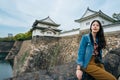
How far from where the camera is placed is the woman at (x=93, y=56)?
6.63 feet

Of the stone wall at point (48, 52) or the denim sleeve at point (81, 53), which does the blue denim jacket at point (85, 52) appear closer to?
the denim sleeve at point (81, 53)

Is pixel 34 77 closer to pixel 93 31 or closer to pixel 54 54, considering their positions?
pixel 93 31

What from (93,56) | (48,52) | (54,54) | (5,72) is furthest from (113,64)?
(5,72)

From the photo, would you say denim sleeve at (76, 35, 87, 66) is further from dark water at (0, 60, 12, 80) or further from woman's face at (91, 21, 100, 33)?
dark water at (0, 60, 12, 80)

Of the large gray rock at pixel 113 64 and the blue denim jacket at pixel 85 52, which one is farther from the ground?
the blue denim jacket at pixel 85 52

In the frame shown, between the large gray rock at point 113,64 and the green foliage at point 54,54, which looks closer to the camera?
the large gray rock at point 113,64

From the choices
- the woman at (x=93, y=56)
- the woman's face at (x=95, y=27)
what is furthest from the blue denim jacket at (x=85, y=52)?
the woman's face at (x=95, y=27)

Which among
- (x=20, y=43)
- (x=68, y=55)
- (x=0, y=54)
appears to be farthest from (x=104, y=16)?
(x=0, y=54)

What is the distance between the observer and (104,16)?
13969mm

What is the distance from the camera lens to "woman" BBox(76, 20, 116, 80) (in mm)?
2020

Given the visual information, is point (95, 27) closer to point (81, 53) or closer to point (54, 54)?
point (81, 53)

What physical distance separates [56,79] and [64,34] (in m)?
15.9

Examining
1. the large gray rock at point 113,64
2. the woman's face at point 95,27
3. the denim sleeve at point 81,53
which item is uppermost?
the woman's face at point 95,27

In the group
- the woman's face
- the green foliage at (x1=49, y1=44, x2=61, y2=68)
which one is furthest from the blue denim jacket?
the green foliage at (x1=49, y1=44, x2=61, y2=68)
